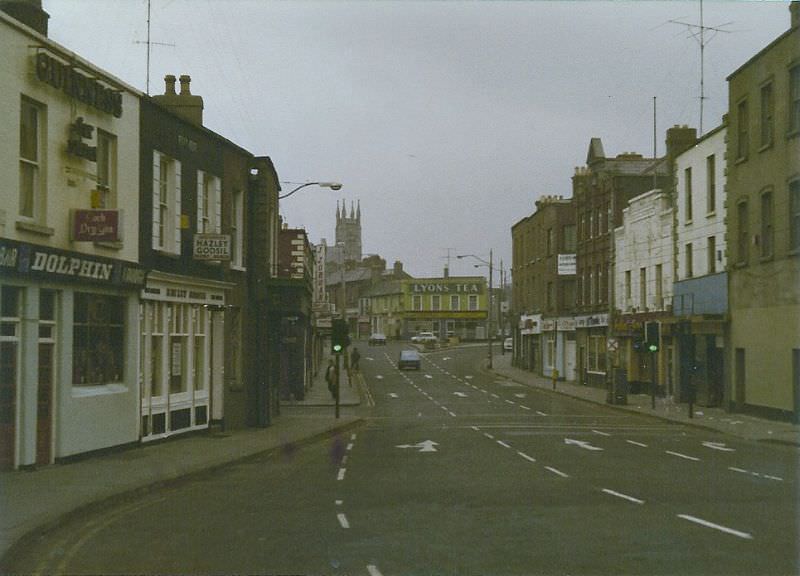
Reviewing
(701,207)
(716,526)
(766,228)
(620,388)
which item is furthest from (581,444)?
(701,207)

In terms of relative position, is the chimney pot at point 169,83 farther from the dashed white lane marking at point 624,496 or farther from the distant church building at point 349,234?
the distant church building at point 349,234

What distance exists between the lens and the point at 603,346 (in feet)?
191

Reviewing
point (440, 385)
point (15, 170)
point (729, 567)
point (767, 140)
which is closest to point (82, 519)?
point (15, 170)

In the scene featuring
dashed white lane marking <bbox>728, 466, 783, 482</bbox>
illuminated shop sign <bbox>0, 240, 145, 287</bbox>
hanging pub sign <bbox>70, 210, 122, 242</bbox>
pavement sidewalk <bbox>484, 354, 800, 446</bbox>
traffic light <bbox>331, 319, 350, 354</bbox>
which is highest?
hanging pub sign <bbox>70, 210, 122, 242</bbox>

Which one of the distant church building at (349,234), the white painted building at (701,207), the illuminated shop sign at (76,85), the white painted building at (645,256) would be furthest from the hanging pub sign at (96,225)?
the distant church building at (349,234)

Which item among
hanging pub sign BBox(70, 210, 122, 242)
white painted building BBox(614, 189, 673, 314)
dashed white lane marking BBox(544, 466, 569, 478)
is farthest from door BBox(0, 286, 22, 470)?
white painted building BBox(614, 189, 673, 314)

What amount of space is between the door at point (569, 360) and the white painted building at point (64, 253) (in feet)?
153

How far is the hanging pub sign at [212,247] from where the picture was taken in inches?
1006

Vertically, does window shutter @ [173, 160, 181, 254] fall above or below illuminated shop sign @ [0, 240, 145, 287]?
above

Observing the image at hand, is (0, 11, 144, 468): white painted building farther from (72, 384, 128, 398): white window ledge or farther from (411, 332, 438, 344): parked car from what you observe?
(411, 332, 438, 344): parked car

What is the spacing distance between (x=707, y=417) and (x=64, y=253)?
2453 centimetres

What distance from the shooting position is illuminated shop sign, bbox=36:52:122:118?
1855 centimetres

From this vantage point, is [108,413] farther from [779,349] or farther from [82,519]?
[779,349]

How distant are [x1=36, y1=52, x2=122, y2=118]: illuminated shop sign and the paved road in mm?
7972
